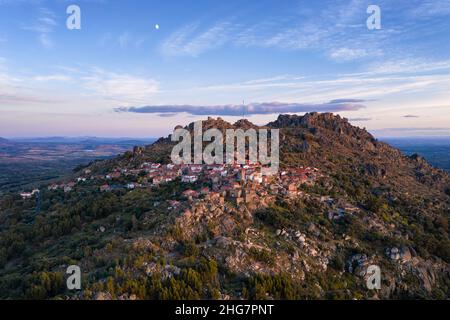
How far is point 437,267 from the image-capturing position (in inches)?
1261

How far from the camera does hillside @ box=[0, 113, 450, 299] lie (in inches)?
835

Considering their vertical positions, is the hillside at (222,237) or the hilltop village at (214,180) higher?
the hilltop village at (214,180)

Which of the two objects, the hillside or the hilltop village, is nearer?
the hillside

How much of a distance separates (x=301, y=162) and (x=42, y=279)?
42423mm

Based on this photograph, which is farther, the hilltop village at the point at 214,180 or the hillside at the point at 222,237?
the hilltop village at the point at 214,180

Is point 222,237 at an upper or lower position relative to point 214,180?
lower

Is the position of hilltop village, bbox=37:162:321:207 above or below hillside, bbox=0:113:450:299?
above

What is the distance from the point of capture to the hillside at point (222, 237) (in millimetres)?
21203

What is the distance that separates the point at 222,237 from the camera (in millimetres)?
26703

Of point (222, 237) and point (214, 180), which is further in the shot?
point (214, 180)
